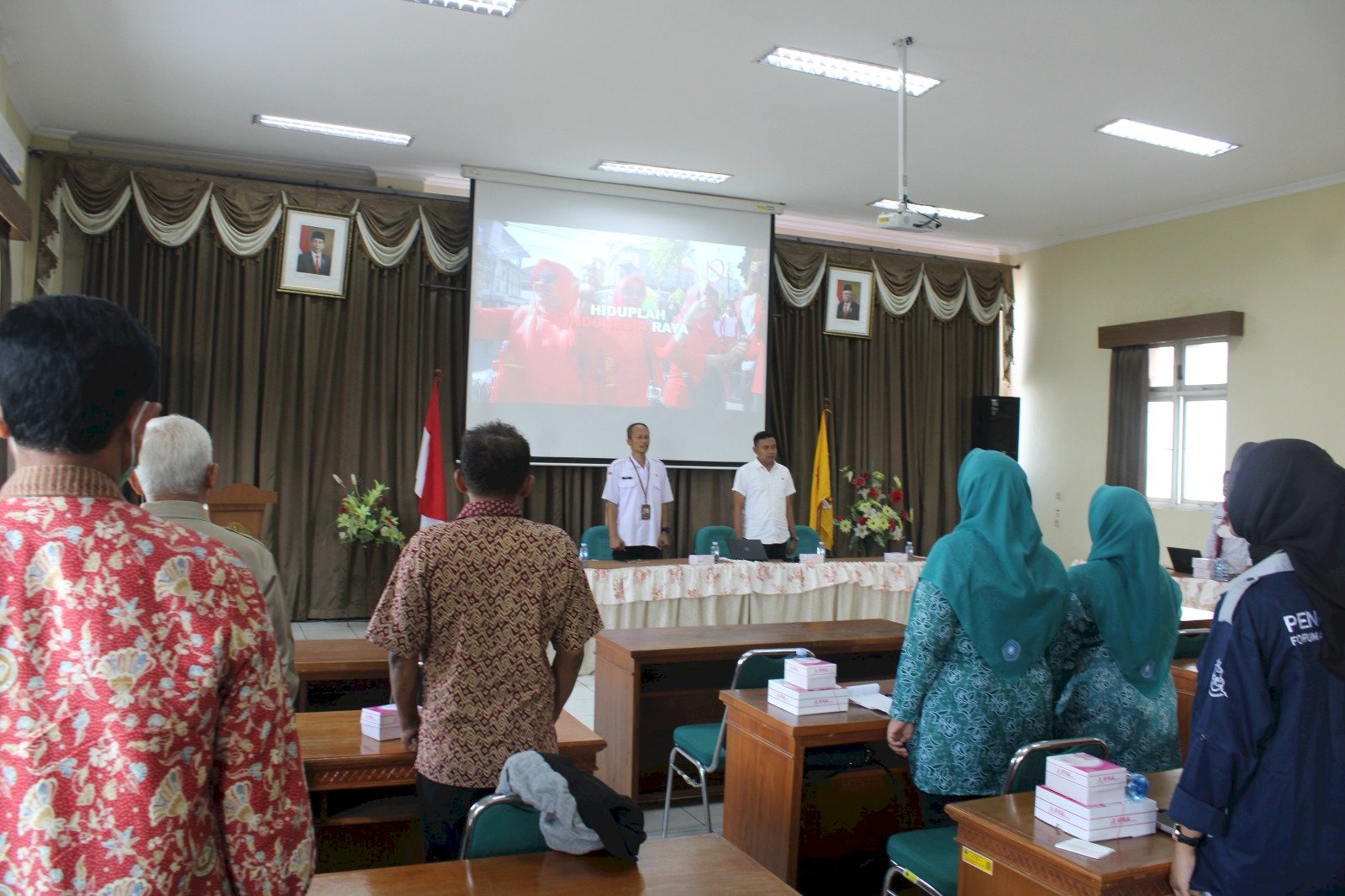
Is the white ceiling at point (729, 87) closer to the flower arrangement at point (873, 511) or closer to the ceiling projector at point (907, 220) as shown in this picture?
the ceiling projector at point (907, 220)

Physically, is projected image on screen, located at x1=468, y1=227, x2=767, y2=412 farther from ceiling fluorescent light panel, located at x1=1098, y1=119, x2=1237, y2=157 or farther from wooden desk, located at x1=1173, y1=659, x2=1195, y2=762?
wooden desk, located at x1=1173, y1=659, x2=1195, y2=762

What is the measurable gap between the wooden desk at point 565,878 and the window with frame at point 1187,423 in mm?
7466

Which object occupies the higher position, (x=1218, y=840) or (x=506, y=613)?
(x=506, y=613)

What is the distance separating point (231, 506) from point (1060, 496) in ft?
24.0

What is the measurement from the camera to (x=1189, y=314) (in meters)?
8.23

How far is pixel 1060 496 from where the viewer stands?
9469mm

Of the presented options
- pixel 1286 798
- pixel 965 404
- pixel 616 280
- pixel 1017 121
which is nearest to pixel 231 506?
pixel 616 280

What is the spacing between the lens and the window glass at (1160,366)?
8531 millimetres

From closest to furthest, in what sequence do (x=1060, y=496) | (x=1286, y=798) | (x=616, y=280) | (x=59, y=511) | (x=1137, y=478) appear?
A: 1. (x=59, y=511)
2. (x=1286, y=798)
3. (x=616, y=280)
4. (x=1137, y=478)
5. (x=1060, y=496)

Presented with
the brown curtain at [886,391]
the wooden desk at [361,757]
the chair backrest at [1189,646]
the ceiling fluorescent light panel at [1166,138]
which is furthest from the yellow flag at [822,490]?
the wooden desk at [361,757]

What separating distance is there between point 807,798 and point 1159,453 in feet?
21.7

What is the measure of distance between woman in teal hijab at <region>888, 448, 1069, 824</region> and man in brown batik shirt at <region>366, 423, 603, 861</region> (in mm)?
927

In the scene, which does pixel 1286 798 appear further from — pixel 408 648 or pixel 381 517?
pixel 381 517

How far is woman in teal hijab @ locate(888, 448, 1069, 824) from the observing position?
2.47 meters
